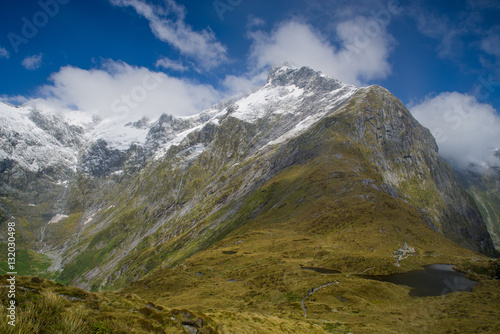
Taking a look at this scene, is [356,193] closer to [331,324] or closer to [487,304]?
[487,304]

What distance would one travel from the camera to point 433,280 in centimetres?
4862

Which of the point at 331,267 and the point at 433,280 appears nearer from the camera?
the point at 433,280

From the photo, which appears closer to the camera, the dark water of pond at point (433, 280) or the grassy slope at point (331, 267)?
the grassy slope at point (331, 267)

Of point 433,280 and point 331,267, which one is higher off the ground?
point 433,280

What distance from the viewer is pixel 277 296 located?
1842 inches

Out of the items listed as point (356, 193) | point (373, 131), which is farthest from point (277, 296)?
point (373, 131)

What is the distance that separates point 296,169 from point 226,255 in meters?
88.1

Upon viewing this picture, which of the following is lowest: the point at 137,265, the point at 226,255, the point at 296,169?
the point at 137,265

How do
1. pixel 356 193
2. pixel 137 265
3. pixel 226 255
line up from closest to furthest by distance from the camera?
1. pixel 226 255
2. pixel 356 193
3. pixel 137 265

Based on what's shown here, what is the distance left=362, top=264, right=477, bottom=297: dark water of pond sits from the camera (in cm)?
4403

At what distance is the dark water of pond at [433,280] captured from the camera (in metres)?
44.0

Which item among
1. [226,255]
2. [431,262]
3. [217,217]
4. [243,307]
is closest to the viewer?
[243,307]

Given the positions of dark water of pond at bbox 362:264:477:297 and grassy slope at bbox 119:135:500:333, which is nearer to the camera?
grassy slope at bbox 119:135:500:333

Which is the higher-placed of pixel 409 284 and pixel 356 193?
pixel 356 193
